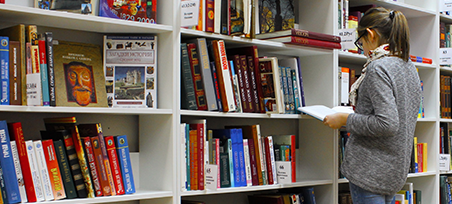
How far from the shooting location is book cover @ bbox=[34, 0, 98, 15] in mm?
1653

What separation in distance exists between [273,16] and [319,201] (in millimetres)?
1004

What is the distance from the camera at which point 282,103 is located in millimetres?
2178

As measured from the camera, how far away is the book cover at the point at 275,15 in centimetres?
233

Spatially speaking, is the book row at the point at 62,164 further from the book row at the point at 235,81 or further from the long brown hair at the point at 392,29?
the long brown hair at the point at 392,29

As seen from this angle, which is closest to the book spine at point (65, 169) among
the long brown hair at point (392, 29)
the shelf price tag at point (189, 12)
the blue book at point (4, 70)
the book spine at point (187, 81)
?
the blue book at point (4, 70)

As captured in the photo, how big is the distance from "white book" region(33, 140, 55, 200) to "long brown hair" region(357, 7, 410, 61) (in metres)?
1.38

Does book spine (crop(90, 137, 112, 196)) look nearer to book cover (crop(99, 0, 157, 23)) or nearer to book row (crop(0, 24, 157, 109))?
book row (crop(0, 24, 157, 109))

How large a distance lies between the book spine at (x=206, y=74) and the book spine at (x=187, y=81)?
0.05 metres

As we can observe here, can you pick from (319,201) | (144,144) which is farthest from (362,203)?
(144,144)

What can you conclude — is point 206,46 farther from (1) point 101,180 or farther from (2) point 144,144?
(1) point 101,180

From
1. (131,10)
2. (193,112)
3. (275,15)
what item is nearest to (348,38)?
(275,15)

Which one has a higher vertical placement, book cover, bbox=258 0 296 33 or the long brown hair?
book cover, bbox=258 0 296 33

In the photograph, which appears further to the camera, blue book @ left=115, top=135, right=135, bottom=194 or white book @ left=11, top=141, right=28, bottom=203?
blue book @ left=115, top=135, right=135, bottom=194

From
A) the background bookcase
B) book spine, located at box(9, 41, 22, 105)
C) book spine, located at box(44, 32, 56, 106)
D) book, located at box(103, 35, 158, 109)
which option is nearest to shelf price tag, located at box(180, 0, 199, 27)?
the background bookcase
